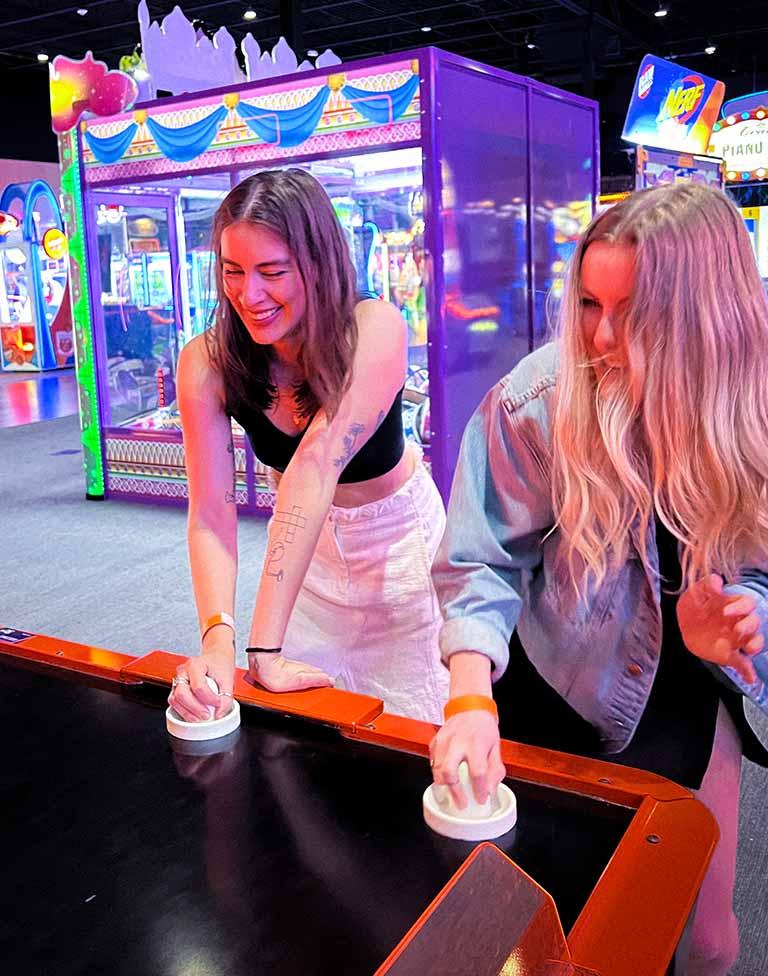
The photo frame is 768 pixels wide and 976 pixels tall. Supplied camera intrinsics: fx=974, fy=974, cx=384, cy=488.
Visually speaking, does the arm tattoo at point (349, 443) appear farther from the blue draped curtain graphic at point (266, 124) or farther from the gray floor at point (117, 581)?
the blue draped curtain graphic at point (266, 124)

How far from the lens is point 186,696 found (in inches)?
53.3

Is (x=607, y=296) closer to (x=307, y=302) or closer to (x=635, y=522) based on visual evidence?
(x=635, y=522)

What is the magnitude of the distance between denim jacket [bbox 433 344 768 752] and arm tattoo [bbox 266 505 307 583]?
0.39m

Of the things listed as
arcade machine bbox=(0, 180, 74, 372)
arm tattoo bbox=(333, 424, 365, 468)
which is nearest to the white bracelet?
arm tattoo bbox=(333, 424, 365, 468)

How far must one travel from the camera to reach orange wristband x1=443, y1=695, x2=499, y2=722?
1.12 meters

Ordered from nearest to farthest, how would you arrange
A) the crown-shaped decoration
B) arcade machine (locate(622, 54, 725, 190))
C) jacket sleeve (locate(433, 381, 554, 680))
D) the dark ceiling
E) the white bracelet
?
jacket sleeve (locate(433, 381, 554, 680)), the white bracelet, the crown-shaped decoration, arcade machine (locate(622, 54, 725, 190)), the dark ceiling

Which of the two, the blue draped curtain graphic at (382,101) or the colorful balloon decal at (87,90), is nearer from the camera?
the blue draped curtain graphic at (382,101)

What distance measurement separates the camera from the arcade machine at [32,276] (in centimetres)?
1360

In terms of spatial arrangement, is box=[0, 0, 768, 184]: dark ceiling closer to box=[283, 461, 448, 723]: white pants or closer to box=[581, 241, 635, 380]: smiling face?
box=[283, 461, 448, 723]: white pants

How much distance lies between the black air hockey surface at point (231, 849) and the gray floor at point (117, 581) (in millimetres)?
1150

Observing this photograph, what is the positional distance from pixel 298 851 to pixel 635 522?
1.91ft

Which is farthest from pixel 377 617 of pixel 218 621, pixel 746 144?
pixel 746 144

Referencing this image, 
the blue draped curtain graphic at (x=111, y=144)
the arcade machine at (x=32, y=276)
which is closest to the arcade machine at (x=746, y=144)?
the blue draped curtain graphic at (x=111, y=144)

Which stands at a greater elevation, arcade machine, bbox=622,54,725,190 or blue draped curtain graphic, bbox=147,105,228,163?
arcade machine, bbox=622,54,725,190
